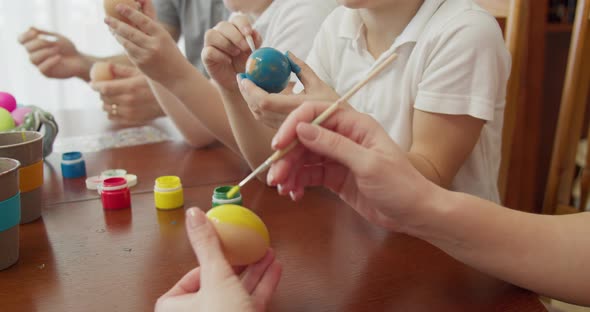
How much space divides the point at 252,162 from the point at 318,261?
17.7 inches

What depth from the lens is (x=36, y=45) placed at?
1682 mm

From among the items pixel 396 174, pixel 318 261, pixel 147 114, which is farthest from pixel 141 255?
pixel 147 114

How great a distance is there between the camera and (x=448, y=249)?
672 mm

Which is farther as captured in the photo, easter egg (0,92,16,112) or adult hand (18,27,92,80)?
adult hand (18,27,92,80)

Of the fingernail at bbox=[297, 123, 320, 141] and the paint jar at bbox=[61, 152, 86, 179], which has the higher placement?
the fingernail at bbox=[297, 123, 320, 141]

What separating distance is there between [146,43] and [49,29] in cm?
202

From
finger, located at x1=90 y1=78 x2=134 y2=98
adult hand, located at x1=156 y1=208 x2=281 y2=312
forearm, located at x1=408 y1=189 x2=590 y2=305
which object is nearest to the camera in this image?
adult hand, located at x1=156 y1=208 x2=281 y2=312

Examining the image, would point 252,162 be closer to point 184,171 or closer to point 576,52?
point 184,171

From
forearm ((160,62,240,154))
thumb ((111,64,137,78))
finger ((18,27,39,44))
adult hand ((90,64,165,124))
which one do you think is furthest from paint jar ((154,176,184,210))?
finger ((18,27,39,44))

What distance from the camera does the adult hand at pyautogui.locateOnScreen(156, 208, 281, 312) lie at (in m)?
0.52

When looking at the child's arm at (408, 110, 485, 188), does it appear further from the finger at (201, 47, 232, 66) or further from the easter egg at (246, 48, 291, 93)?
the finger at (201, 47, 232, 66)

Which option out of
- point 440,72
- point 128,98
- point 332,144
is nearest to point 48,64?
point 128,98

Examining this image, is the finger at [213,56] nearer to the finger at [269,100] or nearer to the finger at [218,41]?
the finger at [218,41]

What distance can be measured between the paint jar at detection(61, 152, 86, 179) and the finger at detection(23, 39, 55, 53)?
0.72 m
